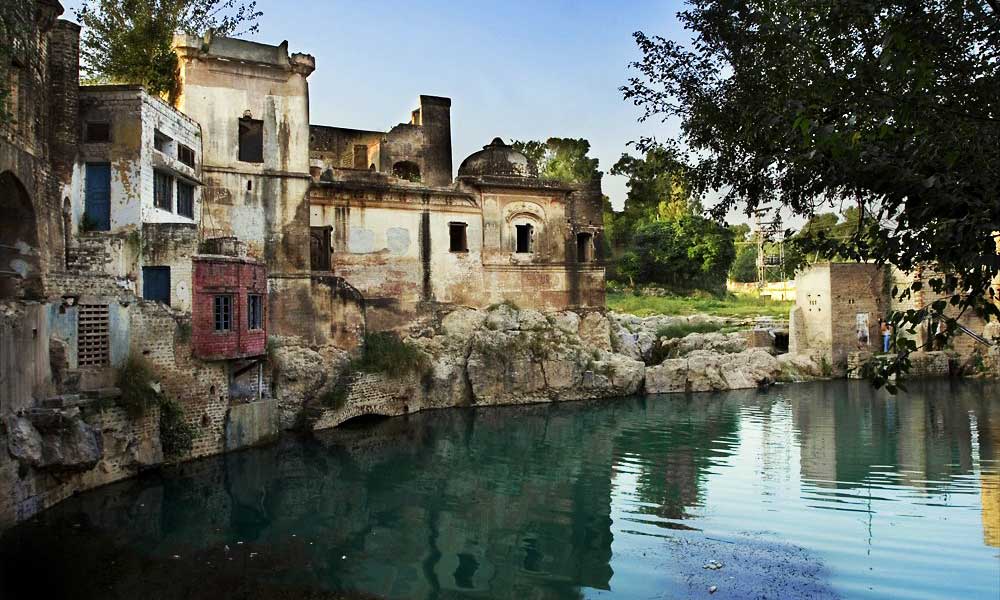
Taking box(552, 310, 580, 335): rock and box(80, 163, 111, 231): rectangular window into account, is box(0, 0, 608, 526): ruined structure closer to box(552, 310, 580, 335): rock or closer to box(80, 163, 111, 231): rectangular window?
box(80, 163, 111, 231): rectangular window

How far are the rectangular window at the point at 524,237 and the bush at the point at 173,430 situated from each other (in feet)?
44.0

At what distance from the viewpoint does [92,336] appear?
46.0ft

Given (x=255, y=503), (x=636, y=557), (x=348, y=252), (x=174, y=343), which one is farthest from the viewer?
(x=348, y=252)

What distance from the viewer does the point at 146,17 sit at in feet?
79.8

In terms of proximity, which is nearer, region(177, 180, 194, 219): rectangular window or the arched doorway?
the arched doorway

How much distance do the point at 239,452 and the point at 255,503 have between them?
3.73m

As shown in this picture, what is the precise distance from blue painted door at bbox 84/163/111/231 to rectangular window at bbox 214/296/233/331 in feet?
8.80

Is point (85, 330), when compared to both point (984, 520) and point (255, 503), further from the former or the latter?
point (984, 520)

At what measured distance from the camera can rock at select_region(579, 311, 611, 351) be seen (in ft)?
88.7

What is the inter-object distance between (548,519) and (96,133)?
12064 mm

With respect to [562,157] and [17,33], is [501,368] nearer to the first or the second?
[17,33]

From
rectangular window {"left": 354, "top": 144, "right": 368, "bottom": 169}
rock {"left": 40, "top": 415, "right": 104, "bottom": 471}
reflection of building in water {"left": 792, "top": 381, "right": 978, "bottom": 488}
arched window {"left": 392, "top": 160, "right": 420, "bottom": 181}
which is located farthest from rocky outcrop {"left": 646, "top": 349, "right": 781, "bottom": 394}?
rock {"left": 40, "top": 415, "right": 104, "bottom": 471}

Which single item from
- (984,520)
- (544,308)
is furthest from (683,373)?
(984,520)

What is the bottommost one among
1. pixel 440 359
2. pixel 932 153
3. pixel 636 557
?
pixel 636 557
